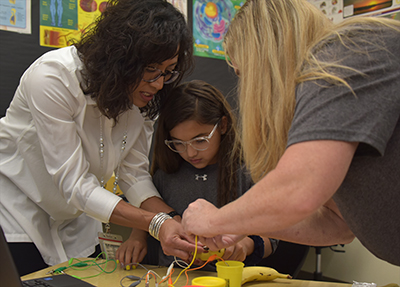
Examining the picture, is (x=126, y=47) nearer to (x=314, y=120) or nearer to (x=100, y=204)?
(x=100, y=204)

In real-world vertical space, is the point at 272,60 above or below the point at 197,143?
above

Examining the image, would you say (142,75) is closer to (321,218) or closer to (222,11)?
(321,218)

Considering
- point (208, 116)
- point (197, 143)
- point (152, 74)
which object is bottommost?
point (197, 143)

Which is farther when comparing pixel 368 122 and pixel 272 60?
pixel 272 60

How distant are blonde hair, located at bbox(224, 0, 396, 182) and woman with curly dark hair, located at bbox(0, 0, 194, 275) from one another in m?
0.48

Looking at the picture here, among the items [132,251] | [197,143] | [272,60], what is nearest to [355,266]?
[197,143]

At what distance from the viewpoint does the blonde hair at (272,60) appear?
2.43 feet

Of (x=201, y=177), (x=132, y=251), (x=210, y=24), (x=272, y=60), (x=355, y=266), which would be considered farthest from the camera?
(x=355, y=266)

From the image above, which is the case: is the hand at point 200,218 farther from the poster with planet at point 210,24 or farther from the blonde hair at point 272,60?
the poster with planet at point 210,24

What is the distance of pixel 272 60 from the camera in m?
0.76

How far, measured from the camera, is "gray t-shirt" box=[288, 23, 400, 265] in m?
0.60

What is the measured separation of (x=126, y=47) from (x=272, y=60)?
0.66 metres

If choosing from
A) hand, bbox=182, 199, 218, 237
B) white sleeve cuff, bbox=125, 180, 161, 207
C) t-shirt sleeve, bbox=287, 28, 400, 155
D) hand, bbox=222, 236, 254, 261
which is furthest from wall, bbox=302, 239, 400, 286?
t-shirt sleeve, bbox=287, 28, 400, 155

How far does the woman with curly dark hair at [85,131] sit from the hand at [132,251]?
0.12 meters
